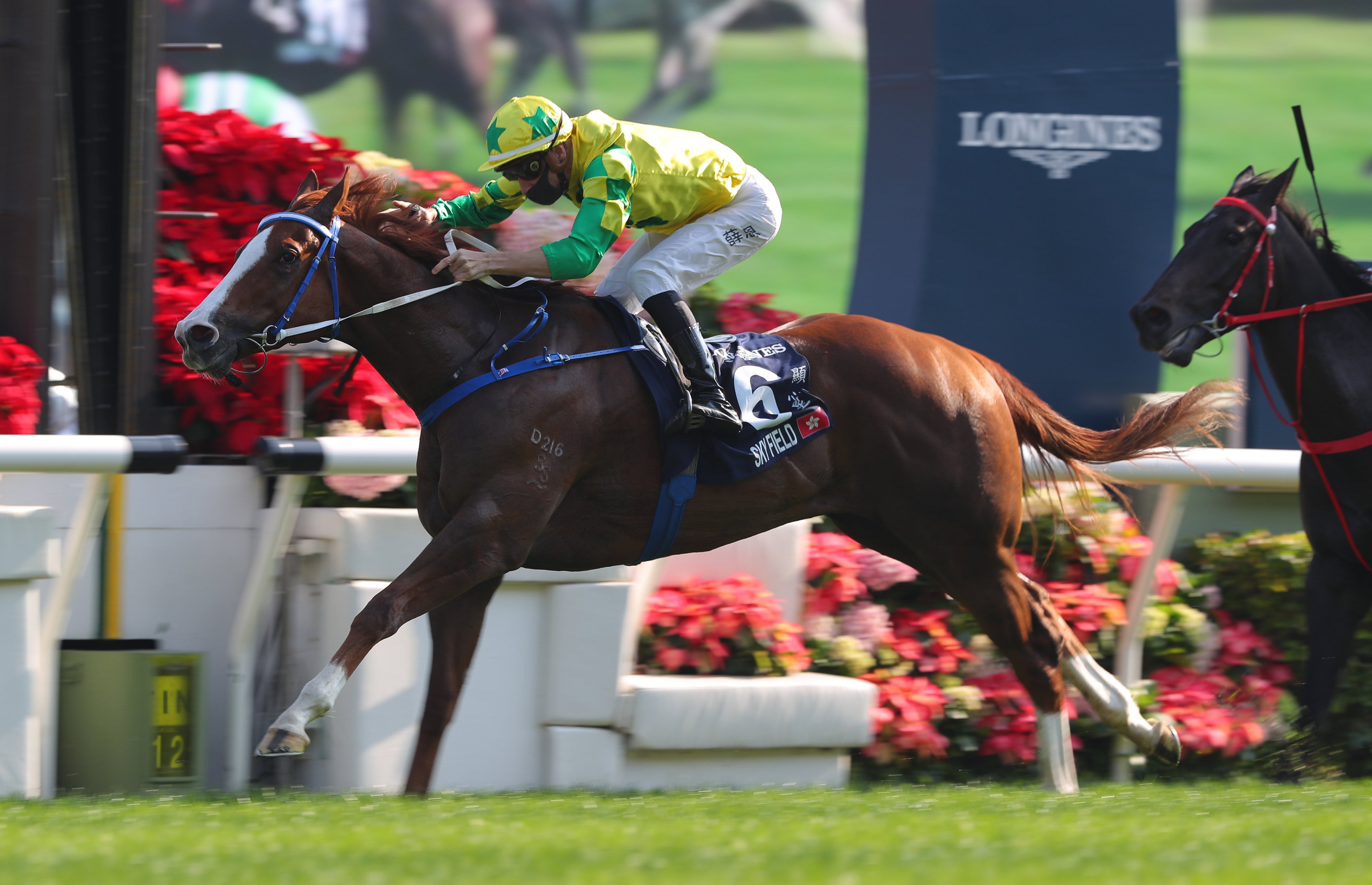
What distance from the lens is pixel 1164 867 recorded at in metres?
3.07

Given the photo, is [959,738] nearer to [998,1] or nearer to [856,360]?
[856,360]

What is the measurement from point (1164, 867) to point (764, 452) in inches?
70.1

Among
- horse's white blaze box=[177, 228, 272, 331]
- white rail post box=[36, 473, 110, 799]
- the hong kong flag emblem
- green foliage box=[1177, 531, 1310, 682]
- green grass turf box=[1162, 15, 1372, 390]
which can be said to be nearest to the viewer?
horse's white blaze box=[177, 228, 272, 331]

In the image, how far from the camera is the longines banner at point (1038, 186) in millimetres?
6238

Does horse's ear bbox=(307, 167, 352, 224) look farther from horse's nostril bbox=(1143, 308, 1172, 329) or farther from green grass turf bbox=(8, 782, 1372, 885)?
horse's nostril bbox=(1143, 308, 1172, 329)

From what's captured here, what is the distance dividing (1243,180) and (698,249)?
188cm

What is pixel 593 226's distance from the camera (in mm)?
4188

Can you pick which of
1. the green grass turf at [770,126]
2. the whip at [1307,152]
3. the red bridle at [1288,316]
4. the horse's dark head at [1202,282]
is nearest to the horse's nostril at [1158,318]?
the horse's dark head at [1202,282]

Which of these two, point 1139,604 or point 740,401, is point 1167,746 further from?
point 740,401

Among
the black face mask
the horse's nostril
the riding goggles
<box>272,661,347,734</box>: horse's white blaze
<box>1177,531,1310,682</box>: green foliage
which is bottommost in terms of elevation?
<box>272,661,347,734</box>: horse's white blaze

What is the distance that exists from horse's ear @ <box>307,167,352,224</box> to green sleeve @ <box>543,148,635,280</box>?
0.57 metres

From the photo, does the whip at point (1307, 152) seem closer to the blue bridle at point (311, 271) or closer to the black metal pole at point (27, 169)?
the blue bridle at point (311, 271)

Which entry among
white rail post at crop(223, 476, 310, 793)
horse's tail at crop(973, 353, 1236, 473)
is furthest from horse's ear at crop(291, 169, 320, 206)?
horse's tail at crop(973, 353, 1236, 473)

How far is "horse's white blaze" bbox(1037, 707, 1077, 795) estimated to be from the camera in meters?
4.82
